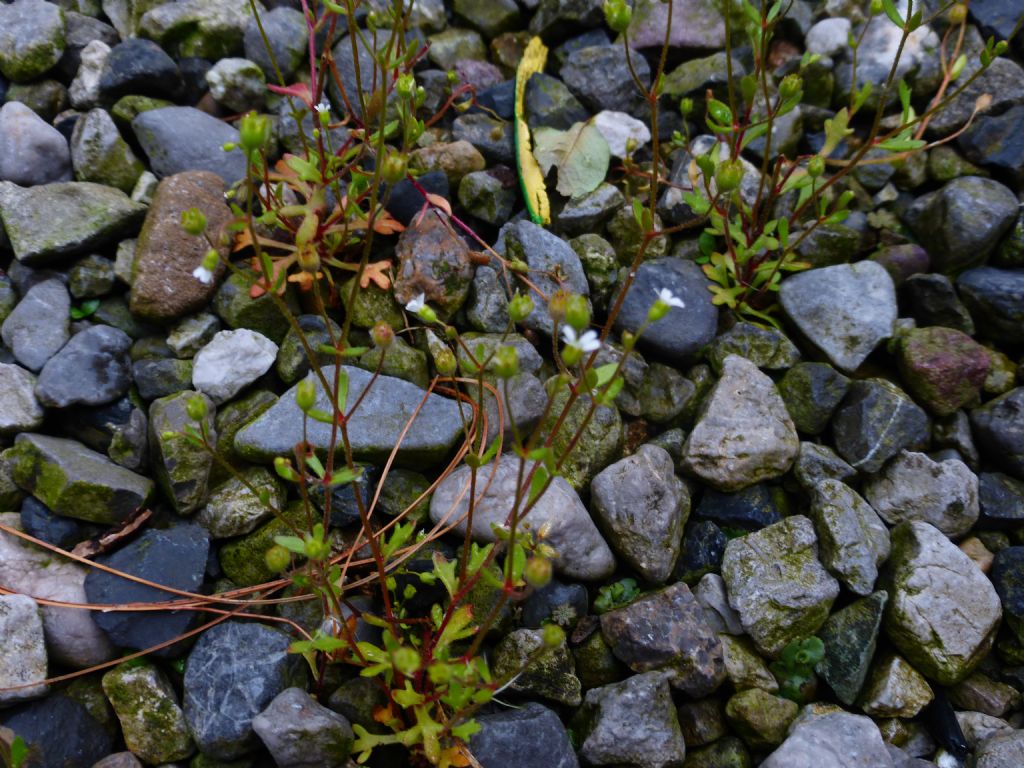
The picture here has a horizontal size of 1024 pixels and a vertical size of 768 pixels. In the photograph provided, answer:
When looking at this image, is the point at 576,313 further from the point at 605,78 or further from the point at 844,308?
the point at 605,78

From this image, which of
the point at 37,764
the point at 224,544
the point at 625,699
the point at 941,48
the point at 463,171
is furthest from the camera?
the point at 941,48

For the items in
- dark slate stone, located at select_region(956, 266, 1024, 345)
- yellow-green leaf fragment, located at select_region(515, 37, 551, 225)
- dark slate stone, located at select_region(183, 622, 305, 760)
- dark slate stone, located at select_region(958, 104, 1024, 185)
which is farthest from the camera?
dark slate stone, located at select_region(958, 104, 1024, 185)

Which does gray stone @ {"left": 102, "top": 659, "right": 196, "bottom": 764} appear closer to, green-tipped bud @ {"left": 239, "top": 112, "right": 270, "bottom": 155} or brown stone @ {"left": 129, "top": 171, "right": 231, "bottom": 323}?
brown stone @ {"left": 129, "top": 171, "right": 231, "bottom": 323}

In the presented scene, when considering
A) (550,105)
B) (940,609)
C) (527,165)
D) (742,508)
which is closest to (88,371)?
(527,165)

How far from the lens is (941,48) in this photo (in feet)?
13.0

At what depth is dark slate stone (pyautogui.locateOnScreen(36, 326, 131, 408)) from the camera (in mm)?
2914

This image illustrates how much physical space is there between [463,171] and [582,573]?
6.07 ft

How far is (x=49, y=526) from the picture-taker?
9.00ft

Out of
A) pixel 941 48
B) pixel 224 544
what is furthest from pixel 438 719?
pixel 941 48

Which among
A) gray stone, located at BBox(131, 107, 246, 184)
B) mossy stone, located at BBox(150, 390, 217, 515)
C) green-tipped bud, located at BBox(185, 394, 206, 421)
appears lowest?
mossy stone, located at BBox(150, 390, 217, 515)

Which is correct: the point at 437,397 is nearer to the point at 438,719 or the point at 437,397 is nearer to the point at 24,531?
the point at 438,719

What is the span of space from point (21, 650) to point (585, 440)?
1991 mm

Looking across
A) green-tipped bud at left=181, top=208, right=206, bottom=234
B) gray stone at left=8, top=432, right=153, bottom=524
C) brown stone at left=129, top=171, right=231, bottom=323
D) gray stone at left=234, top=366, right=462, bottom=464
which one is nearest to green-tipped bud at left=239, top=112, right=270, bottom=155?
green-tipped bud at left=181, top=208, right=206, bottom=234

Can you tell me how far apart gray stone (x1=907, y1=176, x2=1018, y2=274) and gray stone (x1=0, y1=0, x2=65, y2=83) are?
399 centimetres
